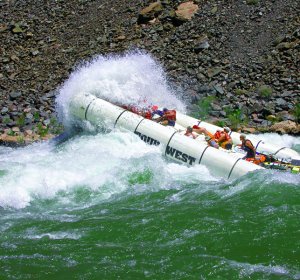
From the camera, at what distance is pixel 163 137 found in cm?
1327

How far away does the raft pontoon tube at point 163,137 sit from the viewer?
11.7 meters

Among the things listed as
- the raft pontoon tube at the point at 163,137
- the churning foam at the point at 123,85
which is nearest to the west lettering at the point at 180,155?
the raft pontoon tube at the point at 163,137

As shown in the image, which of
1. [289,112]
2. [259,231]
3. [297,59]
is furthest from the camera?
[297,59]

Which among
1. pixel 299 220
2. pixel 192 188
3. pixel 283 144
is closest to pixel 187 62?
pixel 283 144

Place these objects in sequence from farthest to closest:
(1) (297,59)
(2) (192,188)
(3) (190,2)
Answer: (3) (190,2) < (1) (297,59) < (2) (192,188)

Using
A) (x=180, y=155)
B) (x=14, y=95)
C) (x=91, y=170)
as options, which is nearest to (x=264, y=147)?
(x=180, y=155)

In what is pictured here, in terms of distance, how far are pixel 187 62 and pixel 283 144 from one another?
6378mm

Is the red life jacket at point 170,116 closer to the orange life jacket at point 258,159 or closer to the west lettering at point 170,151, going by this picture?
the west lettering at point 170,151

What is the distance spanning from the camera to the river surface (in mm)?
7082

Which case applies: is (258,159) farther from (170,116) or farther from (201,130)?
(170,116)

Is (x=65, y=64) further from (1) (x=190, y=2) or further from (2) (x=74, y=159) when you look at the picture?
(2) (x=74, y=159)

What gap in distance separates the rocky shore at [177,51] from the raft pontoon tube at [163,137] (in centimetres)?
232

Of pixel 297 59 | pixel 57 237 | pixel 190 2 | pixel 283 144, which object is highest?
pixel 190 2

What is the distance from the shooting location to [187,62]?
20500mm
